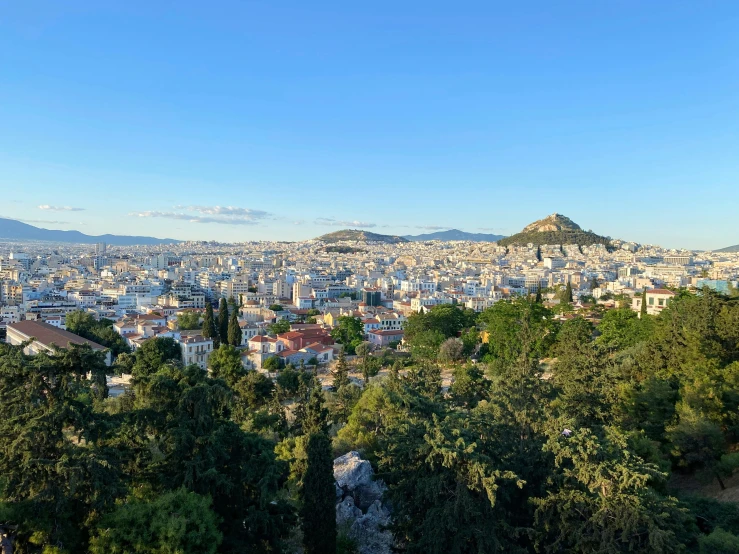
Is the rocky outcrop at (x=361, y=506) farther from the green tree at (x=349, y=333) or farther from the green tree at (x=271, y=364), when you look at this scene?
the green tree at (x=349, y=333)

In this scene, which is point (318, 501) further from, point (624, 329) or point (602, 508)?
point (624, 329)

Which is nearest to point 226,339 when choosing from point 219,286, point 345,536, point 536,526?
point 345,536

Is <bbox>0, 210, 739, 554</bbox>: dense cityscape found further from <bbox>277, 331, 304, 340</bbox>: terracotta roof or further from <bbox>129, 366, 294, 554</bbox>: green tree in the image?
<bbox>277, 331, 304, 340</bbox>: terracotta roof

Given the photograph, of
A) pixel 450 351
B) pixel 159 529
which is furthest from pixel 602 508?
pixel 450 351

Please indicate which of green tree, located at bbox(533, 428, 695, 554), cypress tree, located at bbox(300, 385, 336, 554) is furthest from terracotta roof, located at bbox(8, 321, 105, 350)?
green tree, located at bbox(533, 428, 695, 554)

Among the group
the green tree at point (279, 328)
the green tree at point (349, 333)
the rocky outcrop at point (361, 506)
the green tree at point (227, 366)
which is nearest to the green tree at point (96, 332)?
the green tree at point (279, 328)

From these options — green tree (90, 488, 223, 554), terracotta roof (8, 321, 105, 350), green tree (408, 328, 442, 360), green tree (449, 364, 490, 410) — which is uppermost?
green tree (90, 488, 223, 554)
